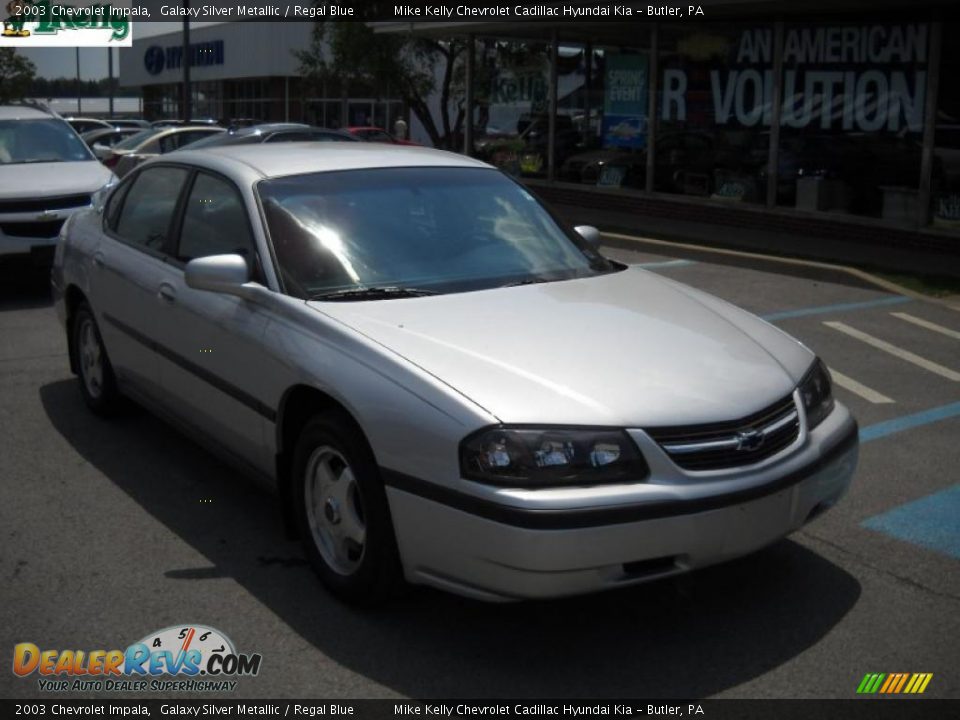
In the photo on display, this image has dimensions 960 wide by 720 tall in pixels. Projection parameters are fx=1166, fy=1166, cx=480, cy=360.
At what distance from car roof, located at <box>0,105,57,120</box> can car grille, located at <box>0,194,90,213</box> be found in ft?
6.76

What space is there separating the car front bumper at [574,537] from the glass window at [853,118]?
10.8 m

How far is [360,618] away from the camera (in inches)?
161

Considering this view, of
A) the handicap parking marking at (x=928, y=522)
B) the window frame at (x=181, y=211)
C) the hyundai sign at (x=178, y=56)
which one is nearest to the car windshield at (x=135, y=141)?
the window frame at (x=181, y=211)

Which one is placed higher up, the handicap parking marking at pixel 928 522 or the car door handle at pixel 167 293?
the car door handle at pixel 167 293

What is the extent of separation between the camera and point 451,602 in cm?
424

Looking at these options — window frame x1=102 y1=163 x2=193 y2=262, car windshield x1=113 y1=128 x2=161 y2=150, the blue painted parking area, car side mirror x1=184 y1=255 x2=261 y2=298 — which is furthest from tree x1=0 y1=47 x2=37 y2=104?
car side mirror x1=184 y1=255 x2=261 y2=298

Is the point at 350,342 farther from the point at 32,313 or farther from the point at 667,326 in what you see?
the point at 32,313

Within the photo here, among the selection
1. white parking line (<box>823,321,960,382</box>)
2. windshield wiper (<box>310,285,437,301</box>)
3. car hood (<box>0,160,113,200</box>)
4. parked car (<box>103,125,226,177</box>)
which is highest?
parked car (<box>103,125,226,177</box>)

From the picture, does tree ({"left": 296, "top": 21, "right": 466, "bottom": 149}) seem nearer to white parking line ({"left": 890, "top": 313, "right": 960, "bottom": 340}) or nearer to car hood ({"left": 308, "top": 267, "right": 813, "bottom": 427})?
white parking line ({"left": 890, "top": 313, "right": 960, "bottom": 340})

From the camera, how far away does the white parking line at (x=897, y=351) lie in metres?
7.94

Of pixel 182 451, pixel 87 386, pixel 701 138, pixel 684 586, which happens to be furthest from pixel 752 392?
pixel 701 138

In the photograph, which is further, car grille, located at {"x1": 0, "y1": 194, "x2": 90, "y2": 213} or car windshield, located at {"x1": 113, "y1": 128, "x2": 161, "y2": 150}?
car windshield, located at {"x1": 113, "y1": 128, "x2": 161, "y2": 150}

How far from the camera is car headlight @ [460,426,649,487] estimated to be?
3.56m

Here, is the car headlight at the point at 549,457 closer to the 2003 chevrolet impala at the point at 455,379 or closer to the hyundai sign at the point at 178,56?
the 2003 chevrolet impala at the point at 455,379
